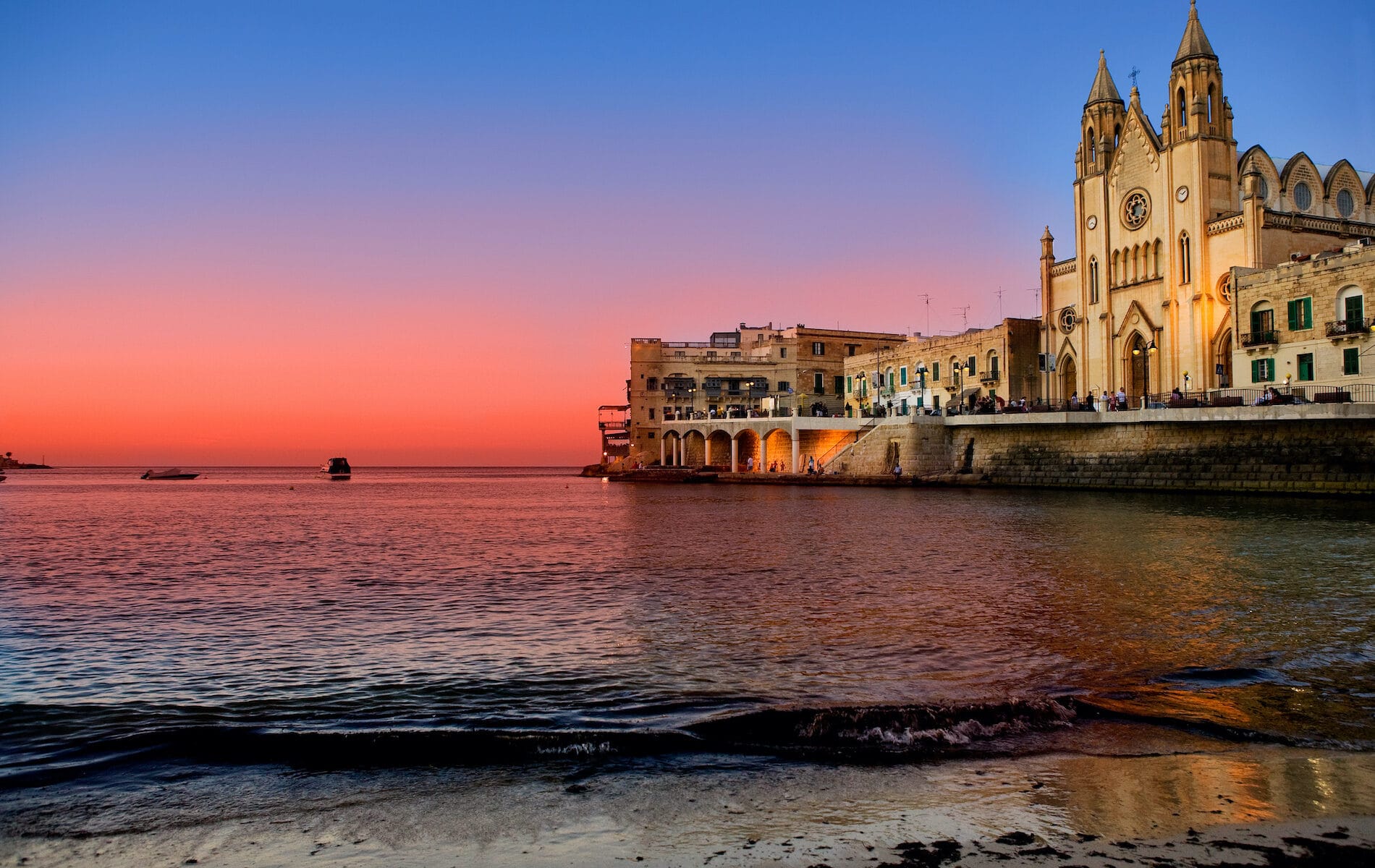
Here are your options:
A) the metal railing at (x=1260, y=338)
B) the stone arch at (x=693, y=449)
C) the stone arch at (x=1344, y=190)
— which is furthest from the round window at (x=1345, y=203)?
the stone arch at (x=693, y=449)

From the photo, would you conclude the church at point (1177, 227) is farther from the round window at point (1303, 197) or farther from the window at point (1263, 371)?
the window at point (1263, 371)

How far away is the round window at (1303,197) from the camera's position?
156ft

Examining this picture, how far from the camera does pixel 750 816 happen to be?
Result: 507cm

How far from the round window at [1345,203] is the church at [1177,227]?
4.2 inches

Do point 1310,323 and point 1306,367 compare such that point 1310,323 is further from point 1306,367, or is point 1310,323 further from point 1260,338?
point 1260,338

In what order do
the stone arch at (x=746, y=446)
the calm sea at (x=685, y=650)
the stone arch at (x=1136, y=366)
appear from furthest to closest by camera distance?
the stone arch at (x=746, y=446) < the stone arch at (x=1136, y=366) < the calm sea at (x=685, y=650)

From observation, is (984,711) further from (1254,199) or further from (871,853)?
(1254,199)

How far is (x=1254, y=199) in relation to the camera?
41.4 m

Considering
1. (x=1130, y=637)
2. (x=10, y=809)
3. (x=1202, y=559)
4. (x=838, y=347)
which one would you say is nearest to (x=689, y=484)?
(x=838, y=347)

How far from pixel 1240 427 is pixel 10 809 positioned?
37301 millimetres

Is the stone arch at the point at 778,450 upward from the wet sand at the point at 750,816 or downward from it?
upward

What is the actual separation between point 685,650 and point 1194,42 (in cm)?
4837

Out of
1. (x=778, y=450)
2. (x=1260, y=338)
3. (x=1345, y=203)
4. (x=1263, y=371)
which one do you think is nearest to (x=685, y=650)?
(x=1260, y=338)

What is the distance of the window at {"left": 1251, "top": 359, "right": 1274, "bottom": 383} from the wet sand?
1462 inches
